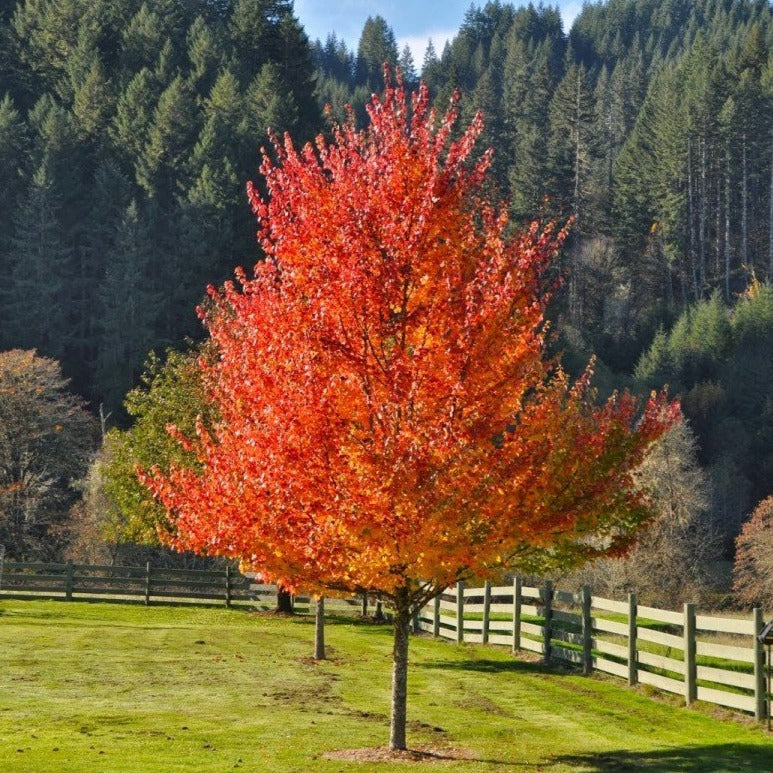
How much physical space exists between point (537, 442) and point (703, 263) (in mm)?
110124

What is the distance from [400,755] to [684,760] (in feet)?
12.4

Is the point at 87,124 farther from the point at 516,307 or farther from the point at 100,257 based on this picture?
the point at 516,307

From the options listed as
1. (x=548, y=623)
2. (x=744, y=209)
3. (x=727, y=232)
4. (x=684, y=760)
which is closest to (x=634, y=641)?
(x=548, y=623)

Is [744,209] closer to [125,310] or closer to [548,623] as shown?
[125,310]

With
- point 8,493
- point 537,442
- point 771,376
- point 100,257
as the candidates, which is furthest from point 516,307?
point 100,257

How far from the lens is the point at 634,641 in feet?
74.9

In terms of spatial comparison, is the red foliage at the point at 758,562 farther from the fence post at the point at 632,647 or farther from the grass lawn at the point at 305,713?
the fence post at the point at 632,647

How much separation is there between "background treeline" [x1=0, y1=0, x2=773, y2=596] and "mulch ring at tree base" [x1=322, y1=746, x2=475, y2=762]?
210 feet

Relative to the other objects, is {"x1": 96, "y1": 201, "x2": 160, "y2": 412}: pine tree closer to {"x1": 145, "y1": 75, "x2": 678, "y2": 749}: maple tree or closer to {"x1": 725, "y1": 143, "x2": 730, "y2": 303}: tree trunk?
{"x1": 725, "y1": 143, "x2": 730, "y2": 303}: tree trunk

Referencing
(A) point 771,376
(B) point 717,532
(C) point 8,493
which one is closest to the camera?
(C) point 8,493

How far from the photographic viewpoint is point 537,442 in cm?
1594

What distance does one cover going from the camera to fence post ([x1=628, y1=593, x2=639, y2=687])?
22.6 metres

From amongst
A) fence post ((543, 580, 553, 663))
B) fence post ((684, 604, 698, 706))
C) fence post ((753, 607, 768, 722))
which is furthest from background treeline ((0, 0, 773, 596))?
fence post ((753, 607, 768, 722))

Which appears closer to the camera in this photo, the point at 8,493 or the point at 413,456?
the point at 413,456
